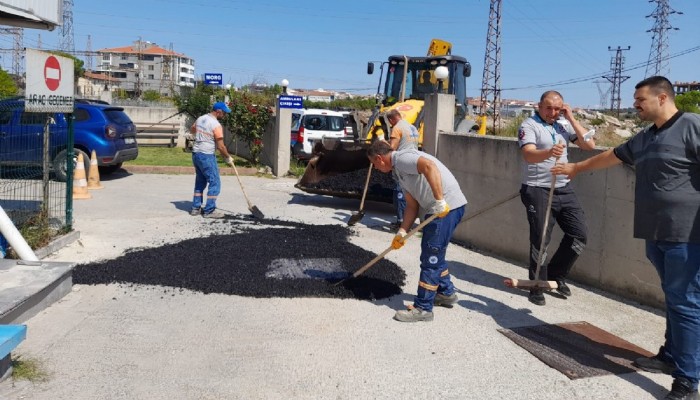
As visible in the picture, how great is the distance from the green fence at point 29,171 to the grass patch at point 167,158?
778 centimetres

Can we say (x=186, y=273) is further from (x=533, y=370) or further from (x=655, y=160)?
(x=655, y=160)

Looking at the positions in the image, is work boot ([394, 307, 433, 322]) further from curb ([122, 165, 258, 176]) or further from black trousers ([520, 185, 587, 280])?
curb ([122, 165, 258, 176])

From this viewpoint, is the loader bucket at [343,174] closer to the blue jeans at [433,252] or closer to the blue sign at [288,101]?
the blue sign at [288,101]

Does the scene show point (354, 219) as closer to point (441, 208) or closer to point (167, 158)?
point (441, 208)

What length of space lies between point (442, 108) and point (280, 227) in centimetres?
304

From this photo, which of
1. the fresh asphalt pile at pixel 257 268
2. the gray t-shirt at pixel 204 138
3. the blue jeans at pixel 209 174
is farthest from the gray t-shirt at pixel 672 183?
the gray t-shirt at pixel 204 138

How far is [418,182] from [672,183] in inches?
75.4

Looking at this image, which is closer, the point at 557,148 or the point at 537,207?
the point at 557,148

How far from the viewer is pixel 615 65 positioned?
6725cm

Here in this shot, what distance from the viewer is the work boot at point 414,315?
16.8 feet

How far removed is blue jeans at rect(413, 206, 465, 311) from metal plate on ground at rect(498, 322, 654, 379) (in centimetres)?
69

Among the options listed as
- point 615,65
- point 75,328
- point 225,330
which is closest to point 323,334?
point 225,330

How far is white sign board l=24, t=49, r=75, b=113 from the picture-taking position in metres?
6.56

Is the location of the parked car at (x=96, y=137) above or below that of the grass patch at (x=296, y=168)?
above
